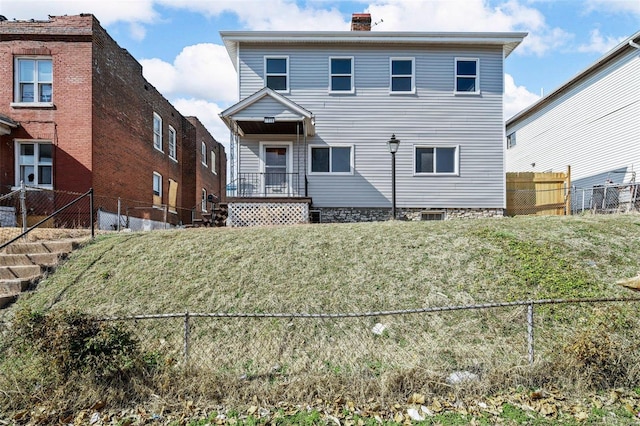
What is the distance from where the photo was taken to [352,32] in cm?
1466

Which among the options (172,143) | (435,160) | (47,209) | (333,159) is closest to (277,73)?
(333,159)

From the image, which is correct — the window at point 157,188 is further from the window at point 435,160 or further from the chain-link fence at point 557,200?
the chain-link fence at point 557,200

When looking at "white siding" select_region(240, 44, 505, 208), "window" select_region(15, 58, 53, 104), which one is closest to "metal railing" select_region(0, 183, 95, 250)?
"window" select_region(15, 58, 53, 104)

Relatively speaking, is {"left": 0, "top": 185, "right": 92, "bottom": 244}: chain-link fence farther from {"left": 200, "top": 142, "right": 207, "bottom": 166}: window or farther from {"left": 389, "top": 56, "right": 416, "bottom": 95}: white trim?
{"left": 200, "top": 142, "right": 207, "bottom": 166}: window

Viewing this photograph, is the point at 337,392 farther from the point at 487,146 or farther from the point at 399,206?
the point at 487,146

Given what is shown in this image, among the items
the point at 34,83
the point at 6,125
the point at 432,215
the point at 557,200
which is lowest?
the point at 432,215

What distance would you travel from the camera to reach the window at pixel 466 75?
1521 centimetres

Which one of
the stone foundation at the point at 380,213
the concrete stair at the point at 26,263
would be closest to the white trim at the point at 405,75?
the stone foundation at the point at 380,213

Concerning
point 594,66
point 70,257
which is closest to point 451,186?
point 594,66

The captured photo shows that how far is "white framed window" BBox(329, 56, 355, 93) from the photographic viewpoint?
15141mm

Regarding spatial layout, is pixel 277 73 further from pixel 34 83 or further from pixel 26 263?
pixel 26 263

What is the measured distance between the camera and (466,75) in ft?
50.0

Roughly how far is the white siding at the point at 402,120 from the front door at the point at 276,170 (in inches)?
32.1

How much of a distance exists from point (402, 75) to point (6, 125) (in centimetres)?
1394
